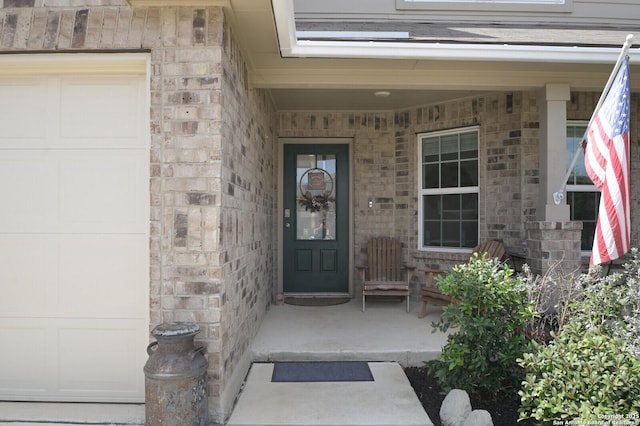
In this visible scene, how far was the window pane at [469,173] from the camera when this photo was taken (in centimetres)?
562

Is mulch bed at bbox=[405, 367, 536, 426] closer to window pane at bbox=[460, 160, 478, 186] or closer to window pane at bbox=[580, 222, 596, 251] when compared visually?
window pane at bbox=[460, 160, 478, 186]

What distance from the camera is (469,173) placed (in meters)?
5.68

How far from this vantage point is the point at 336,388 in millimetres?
3369

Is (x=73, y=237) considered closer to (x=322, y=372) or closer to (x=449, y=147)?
(x=322, y=372)

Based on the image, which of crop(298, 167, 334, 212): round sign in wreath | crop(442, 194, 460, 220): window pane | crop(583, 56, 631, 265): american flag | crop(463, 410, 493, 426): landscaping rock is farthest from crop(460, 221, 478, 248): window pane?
crop(463, 410, 493, 426): landscaping rock

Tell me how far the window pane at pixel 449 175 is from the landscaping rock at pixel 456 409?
3.42m

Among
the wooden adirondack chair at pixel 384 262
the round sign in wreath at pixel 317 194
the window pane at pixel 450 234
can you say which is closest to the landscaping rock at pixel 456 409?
the wooden adirondack chair at pixel 384 262

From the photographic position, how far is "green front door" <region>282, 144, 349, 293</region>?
648cm

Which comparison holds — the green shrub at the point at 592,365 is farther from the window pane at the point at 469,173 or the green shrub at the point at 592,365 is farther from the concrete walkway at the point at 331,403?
the window pane at the point at 469,173

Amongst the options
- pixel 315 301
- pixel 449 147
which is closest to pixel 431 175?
pixel 449 147

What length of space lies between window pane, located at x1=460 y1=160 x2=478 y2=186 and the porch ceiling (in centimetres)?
127

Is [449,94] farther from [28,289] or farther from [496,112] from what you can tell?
[28,289]

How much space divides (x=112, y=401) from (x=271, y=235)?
320 cm

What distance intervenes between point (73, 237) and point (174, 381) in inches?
52.6
